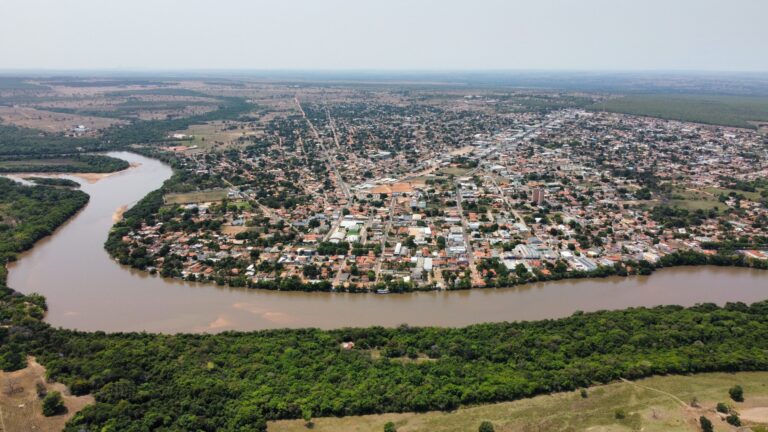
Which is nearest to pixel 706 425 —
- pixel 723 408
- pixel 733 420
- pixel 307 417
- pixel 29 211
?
pixel 733 420

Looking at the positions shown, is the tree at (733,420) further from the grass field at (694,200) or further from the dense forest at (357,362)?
the grass field at (694,200)

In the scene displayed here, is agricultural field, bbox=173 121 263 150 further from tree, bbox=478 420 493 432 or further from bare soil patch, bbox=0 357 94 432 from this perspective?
tree, bbox=478 420 493 432

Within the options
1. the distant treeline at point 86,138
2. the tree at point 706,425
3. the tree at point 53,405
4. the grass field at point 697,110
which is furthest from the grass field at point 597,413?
the grass field at point 697,110

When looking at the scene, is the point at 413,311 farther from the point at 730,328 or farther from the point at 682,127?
the point at 682,127

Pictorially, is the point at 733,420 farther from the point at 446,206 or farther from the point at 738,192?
the point at 738,192

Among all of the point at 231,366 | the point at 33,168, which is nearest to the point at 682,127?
the point at 231,366

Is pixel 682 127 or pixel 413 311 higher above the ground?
pixel 682 127

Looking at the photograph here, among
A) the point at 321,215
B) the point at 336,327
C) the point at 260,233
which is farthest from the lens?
the point at 321,215
